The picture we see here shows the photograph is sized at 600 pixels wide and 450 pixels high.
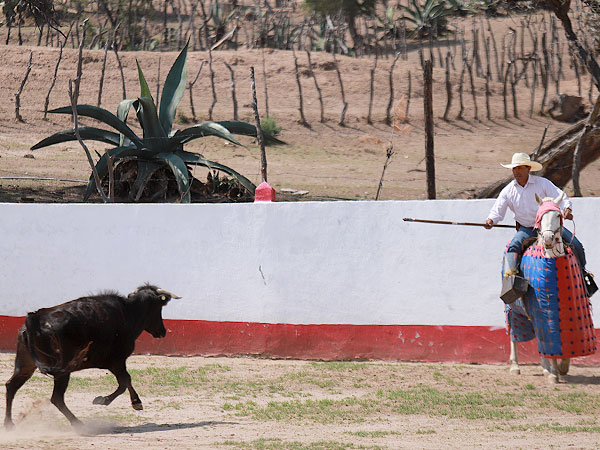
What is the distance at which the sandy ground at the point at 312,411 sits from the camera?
571 centimetres

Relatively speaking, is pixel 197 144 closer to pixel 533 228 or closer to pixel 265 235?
pixel 265 235

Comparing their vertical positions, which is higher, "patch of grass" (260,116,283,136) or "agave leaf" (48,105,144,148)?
"agave leaf" (48,105,144,148)

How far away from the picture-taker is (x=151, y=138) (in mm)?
12477

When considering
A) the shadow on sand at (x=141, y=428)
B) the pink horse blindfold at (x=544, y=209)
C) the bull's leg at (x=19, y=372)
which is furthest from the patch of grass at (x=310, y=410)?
the pink horse blindfold at (x=544, y=209)

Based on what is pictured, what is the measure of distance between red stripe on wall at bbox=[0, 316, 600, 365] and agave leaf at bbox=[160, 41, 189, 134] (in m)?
4.79

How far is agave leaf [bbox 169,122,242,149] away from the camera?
483 inches

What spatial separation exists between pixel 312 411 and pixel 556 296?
2394 millimetres

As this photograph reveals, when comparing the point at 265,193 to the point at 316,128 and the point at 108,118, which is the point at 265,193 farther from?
the point at 316,128

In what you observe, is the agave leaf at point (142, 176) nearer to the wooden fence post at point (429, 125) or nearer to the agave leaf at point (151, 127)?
the agave leaf at point (151, 127)

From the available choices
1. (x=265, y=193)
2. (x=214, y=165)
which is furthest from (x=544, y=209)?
(x=214, y=165)

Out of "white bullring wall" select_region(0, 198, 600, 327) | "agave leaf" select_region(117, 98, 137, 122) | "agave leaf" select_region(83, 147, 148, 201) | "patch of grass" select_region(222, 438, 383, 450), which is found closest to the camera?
"patch of grass" select_region(222, 438, 383, 450)

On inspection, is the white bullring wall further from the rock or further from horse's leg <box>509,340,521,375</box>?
the rock

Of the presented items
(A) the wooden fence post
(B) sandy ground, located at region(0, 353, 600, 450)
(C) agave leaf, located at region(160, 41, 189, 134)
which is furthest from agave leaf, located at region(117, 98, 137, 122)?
(B) sandy ground, located at region(0, 353, 600, 450)

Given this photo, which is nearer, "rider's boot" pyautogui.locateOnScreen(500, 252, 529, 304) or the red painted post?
"rider's boot" pyautogui.locateOnScreen(500, 252, 529, 304)
